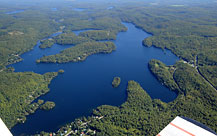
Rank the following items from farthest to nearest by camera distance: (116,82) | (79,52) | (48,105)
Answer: (79,52) < (116,82) < (48,105)

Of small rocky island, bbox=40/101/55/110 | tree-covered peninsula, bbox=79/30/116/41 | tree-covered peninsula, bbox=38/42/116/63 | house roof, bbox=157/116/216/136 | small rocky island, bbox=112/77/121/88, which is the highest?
tree-covered peninsula, bbox=79/30/116/41

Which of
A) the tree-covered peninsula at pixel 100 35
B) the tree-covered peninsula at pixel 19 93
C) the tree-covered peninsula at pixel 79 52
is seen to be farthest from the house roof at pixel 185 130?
the tree-covered peninsula at pixel 100 35

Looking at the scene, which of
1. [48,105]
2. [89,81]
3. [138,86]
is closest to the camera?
[48,105]

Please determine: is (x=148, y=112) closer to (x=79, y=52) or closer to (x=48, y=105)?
(x=48, y=105)

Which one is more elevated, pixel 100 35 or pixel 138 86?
pixel 100 35

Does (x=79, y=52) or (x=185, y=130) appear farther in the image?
(x=79, y=52)

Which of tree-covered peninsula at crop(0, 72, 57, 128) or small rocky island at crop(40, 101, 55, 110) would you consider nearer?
tree-covered peninsula at crop(0, 72, 57, 128)

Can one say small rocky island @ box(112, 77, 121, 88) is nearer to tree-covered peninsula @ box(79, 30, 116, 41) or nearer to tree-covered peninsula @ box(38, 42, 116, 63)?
tree-covered peninsula @ box(38, 42, 116, 63)

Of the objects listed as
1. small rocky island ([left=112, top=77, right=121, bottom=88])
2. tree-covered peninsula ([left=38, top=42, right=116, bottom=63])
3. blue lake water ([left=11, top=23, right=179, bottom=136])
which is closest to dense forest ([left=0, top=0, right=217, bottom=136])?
tree-covered peninsula ([left=38, top=42, right=116, bottom=63])

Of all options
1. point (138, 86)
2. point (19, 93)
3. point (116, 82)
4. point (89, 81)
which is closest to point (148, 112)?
point (138, 86)
